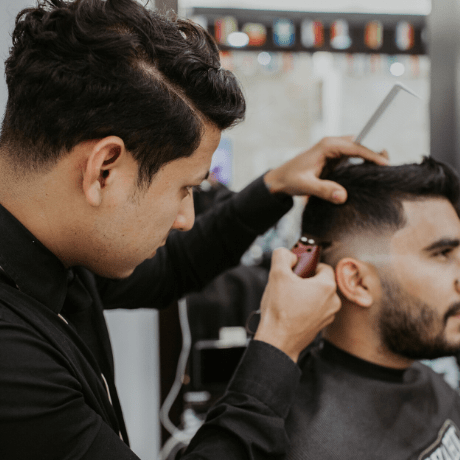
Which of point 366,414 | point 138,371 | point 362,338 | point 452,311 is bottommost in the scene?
point 138,371

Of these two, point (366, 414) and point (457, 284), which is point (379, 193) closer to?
point (457, 284)

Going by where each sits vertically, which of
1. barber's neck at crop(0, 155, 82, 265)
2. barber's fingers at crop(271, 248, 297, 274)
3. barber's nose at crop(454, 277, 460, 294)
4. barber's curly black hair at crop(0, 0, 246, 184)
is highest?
barber's curly black hair at crop(0, 0, 246, 184)

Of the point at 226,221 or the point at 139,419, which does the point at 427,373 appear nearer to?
the point at 226,221

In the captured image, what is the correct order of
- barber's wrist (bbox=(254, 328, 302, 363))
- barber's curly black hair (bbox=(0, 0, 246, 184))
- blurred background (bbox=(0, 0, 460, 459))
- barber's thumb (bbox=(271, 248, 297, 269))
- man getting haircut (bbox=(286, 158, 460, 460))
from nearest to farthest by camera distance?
1. barber's curly black hair (bbox=(0, 0, 246, 184))
2. barber's wrist (bbox=(254, 328, 302, 363))
3. barber's thumb (bbox=(271, 248, 297, 269))
4. man getting haircut (bbox=(286, 158, 460, 460))
5. blurred background (bbox=(0, 0, 460, 459))

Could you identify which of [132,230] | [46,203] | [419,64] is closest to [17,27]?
[46,203]

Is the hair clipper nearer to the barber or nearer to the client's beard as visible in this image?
the barber

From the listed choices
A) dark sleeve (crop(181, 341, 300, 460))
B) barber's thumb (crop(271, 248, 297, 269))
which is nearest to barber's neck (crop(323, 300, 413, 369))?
barber's thumb (crop(271, 248, 297, 269))

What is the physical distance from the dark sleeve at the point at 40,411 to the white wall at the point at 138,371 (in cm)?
139

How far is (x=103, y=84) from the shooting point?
0.74m

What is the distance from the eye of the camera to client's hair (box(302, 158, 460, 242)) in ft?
4.13

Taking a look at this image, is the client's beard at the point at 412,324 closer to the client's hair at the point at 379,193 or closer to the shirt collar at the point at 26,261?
the client's hair at the point at 379,193

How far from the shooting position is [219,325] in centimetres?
246

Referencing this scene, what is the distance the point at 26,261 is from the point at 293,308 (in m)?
0.56

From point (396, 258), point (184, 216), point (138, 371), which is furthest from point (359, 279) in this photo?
point (138, 371)
